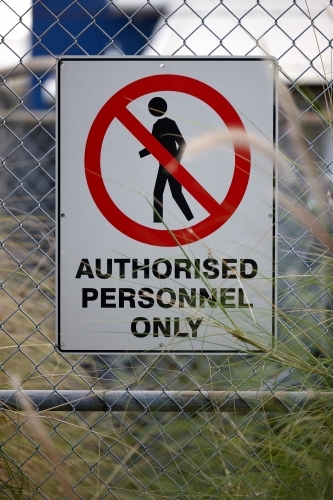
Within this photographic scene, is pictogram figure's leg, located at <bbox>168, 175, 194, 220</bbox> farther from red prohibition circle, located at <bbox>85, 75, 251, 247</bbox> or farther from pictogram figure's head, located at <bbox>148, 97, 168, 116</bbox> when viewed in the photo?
pictogram figure's head, located at <bbox>148, 97, 168, 116</bbox>

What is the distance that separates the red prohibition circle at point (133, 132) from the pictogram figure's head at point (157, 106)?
0.03 m

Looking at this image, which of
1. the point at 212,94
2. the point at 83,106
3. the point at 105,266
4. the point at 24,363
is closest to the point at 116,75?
the point at 83,106

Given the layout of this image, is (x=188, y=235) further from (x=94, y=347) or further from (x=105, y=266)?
(x=94, y=347)

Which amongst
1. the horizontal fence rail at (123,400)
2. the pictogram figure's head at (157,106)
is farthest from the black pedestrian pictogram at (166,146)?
the horizontal fence rail at (123,400)

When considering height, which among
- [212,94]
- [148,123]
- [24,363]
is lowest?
[24,363]

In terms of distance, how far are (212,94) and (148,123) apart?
0.22m

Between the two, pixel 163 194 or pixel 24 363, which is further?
pixel 24 363

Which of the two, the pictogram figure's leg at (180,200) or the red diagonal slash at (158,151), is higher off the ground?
the red diagonal slash at (158,151)

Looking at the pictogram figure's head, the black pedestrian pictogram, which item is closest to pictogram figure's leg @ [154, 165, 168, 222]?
the black pedestrian pictogram

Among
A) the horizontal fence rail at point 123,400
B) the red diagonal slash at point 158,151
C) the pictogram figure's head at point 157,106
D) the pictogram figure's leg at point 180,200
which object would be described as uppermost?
the pictogram figure's head at point 157,106

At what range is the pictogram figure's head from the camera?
194 centimetres

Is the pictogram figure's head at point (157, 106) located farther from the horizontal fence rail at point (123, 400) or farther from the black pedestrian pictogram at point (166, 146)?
the horizontal fence rail at point (123, 400)

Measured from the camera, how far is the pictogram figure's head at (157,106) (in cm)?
194

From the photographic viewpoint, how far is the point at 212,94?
76.5 inches
